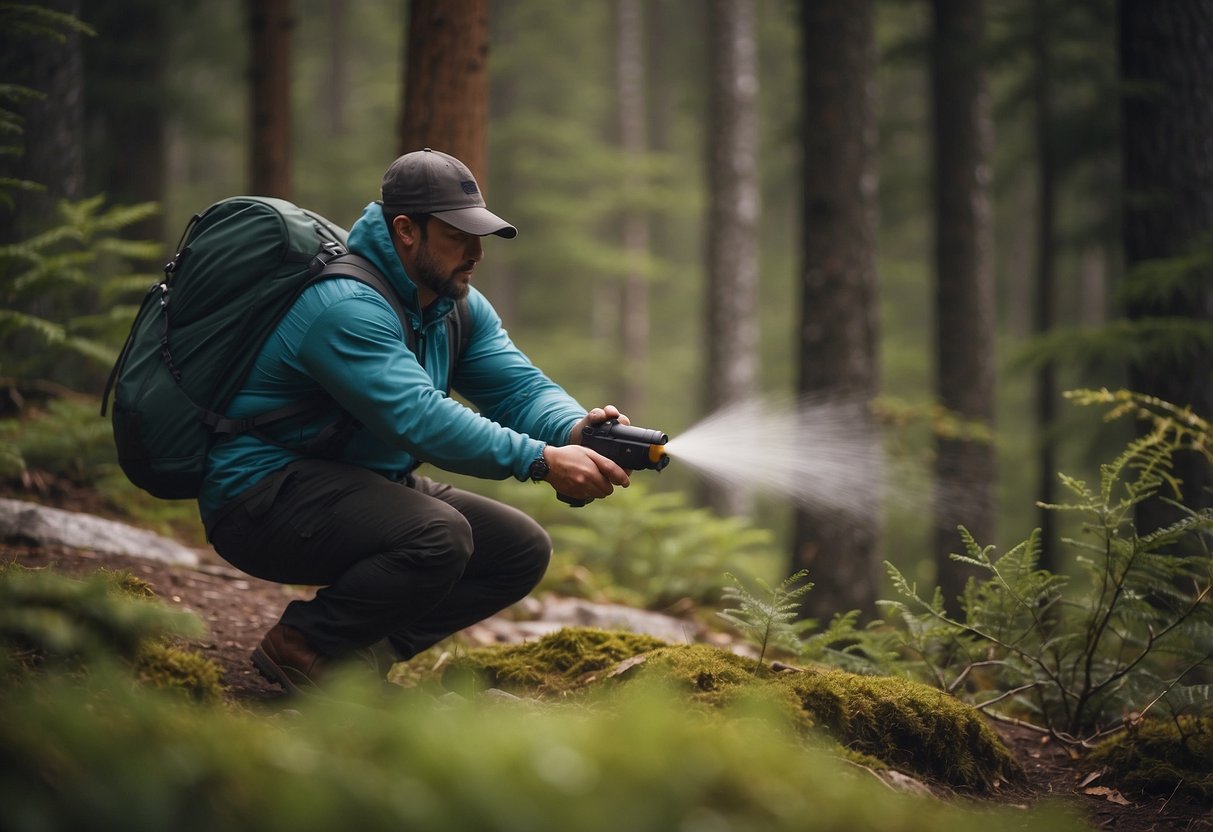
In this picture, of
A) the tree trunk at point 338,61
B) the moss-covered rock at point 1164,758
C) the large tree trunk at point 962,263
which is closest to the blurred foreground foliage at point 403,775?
the moss-covered rock at point 1164,758

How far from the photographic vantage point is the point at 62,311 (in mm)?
7973

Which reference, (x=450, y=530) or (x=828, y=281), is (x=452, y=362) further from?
(x=828, y=281)

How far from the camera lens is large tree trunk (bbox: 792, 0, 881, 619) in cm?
861

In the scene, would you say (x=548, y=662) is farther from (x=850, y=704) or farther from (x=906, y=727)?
(x=906, y=727)

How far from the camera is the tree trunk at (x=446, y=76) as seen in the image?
6.45 meters

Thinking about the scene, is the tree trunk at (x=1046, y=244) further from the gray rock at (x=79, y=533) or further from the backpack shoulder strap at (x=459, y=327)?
the gray rock at (x=79, y=533)

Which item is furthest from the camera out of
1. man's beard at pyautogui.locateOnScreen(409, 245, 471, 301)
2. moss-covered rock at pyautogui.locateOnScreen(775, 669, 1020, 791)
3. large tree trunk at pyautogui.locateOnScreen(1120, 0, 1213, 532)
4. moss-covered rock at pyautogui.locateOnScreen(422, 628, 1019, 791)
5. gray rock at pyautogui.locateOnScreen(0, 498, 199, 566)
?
large tree trunk at pyautogui.locateOnScreen(1120, 0, 1213, 532)

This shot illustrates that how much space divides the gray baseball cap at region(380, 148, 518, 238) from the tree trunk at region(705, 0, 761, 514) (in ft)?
38.0

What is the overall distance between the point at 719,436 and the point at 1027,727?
2205 millimetres

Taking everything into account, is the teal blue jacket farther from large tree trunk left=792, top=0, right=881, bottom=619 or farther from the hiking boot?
large tree trunk left=792, top=0, right=881, bottom=619

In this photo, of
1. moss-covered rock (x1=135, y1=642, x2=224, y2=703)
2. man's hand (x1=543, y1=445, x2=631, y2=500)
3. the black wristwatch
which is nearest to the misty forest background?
man's hand (x1=543, y1=445, x2=631, y2=500)

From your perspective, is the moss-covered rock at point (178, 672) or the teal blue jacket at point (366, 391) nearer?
the moss-covered rock at point (178, 672)

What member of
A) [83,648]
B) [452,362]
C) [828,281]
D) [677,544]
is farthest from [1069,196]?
[83,648]

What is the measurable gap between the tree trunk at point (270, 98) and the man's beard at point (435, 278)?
7.57 meters
